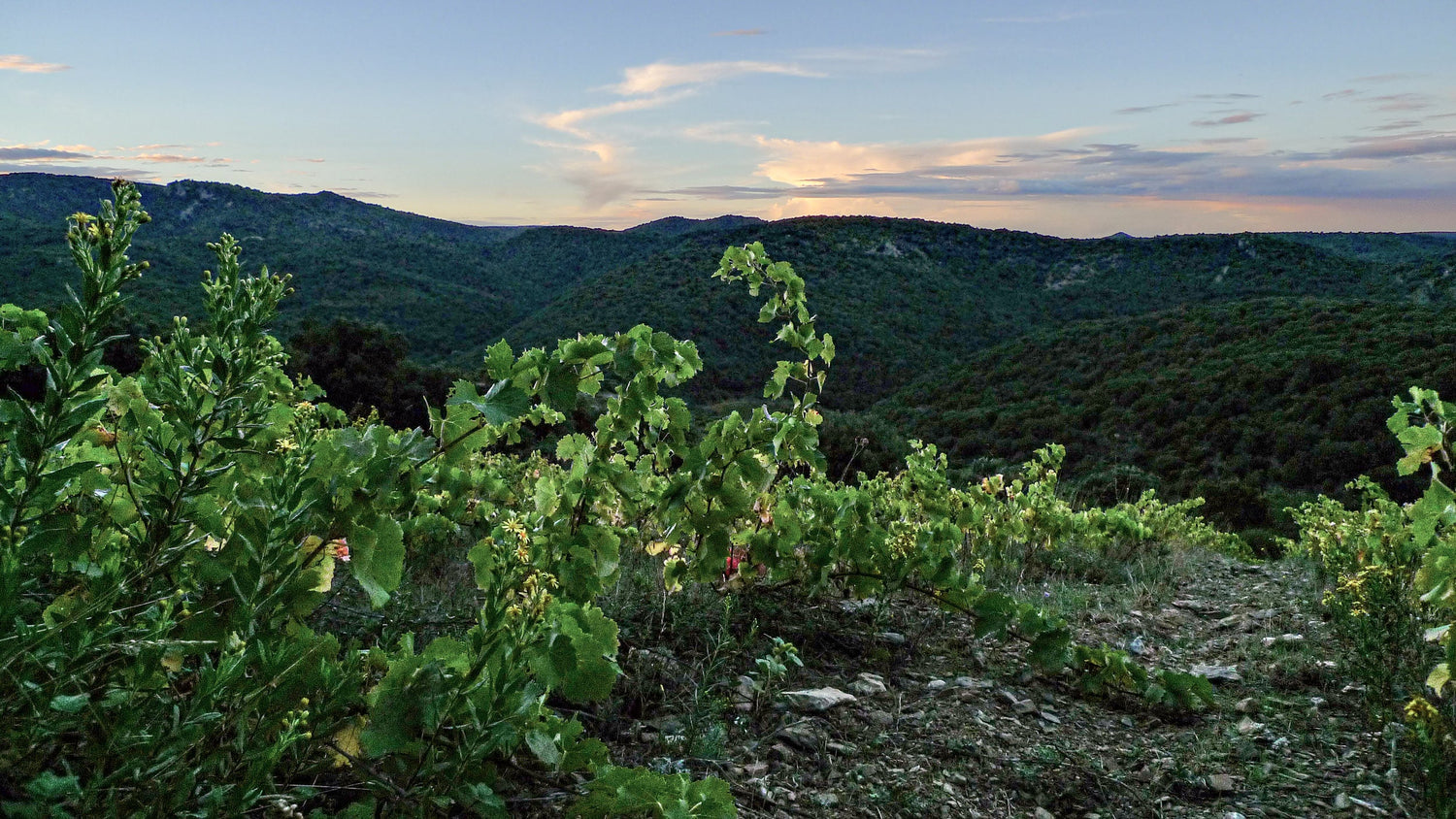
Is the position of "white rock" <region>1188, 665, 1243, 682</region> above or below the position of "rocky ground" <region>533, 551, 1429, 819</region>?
below

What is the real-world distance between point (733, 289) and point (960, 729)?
149 ft

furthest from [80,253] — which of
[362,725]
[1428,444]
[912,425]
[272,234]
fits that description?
[272,234]

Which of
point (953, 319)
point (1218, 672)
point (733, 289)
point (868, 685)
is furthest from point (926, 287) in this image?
point (868, 685)

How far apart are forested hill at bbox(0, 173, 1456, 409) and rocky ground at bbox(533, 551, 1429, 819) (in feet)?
93.6

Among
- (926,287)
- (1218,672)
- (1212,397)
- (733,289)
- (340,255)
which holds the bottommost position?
(1212,397)

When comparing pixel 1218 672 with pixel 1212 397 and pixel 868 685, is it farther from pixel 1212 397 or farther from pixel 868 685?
pixel 1212 397

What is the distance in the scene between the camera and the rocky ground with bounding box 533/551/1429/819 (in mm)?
2115

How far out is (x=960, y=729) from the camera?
2484 mm

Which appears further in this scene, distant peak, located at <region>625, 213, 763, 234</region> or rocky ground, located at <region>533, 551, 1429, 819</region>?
distant peak, located at <region>625, 213, 763, 234</region>

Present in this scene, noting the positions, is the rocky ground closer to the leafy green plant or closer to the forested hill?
the leafy green plant

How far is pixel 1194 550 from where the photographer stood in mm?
6484

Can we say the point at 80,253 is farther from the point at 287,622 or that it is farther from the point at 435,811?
the point at 435,811

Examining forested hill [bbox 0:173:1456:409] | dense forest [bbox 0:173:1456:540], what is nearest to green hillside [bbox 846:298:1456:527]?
dense forest [bbox 0:173:1456:540]

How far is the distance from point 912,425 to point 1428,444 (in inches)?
1054
